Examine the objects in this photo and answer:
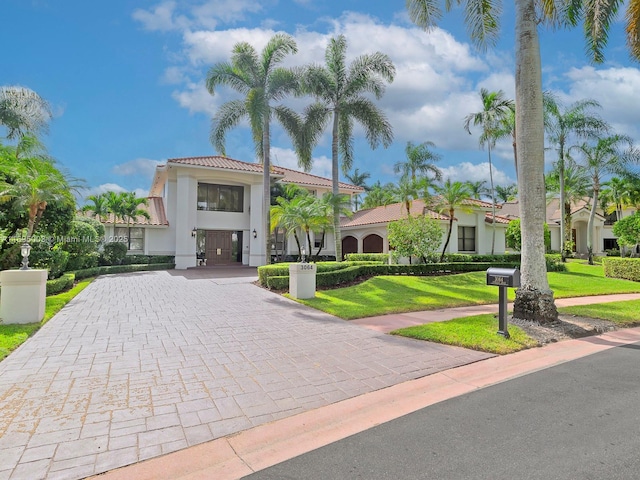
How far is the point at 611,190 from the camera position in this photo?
35.3 m

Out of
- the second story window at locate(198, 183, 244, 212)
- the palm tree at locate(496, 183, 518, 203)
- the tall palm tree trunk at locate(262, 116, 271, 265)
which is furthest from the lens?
the palm tree at locate(496, 183, 518, 203)

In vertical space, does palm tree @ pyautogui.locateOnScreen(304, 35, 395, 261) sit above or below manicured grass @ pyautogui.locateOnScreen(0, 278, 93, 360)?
above

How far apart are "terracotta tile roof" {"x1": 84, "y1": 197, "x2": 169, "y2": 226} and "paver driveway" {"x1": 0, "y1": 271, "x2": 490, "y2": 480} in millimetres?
17223

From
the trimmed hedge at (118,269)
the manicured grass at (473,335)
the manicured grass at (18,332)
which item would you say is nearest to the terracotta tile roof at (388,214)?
the trimmed hedge at (118,269)

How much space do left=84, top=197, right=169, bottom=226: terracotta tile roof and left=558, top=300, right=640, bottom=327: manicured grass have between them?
2387cm

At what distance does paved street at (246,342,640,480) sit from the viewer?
2922 millimetres

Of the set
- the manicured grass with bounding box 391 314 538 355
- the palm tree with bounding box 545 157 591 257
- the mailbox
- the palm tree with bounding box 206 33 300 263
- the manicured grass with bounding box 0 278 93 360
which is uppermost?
the palm tree with bounding box 206 33 300 263

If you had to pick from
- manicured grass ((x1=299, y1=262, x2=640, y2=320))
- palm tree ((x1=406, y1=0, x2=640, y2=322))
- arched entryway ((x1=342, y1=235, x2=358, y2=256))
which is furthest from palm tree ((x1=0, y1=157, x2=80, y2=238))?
arched entryway ((x1=342, y1=235, x2=358, y2=256))

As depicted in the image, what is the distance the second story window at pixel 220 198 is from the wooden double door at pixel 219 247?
1745 mm

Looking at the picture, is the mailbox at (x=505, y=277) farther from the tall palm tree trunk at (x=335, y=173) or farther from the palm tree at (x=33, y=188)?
the palm tree at (x=33, y=188)

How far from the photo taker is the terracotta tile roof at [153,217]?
24766 millimetres

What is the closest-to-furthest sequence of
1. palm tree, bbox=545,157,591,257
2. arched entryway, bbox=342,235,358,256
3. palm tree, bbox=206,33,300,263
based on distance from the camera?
palm tree, bbox=206,33,300,263 → palm tree, bbox=545,157,591,257 → arched entryway, bbox=342,235,358,256

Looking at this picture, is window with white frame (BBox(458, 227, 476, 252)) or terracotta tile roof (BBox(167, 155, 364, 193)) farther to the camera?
window with white frame (BBox(458, 227, 476, 252))

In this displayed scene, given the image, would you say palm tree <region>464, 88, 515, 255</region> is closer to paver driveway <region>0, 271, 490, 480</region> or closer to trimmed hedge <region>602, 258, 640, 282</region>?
trimmed hedge <region>602, 258, 640, 282</region>
